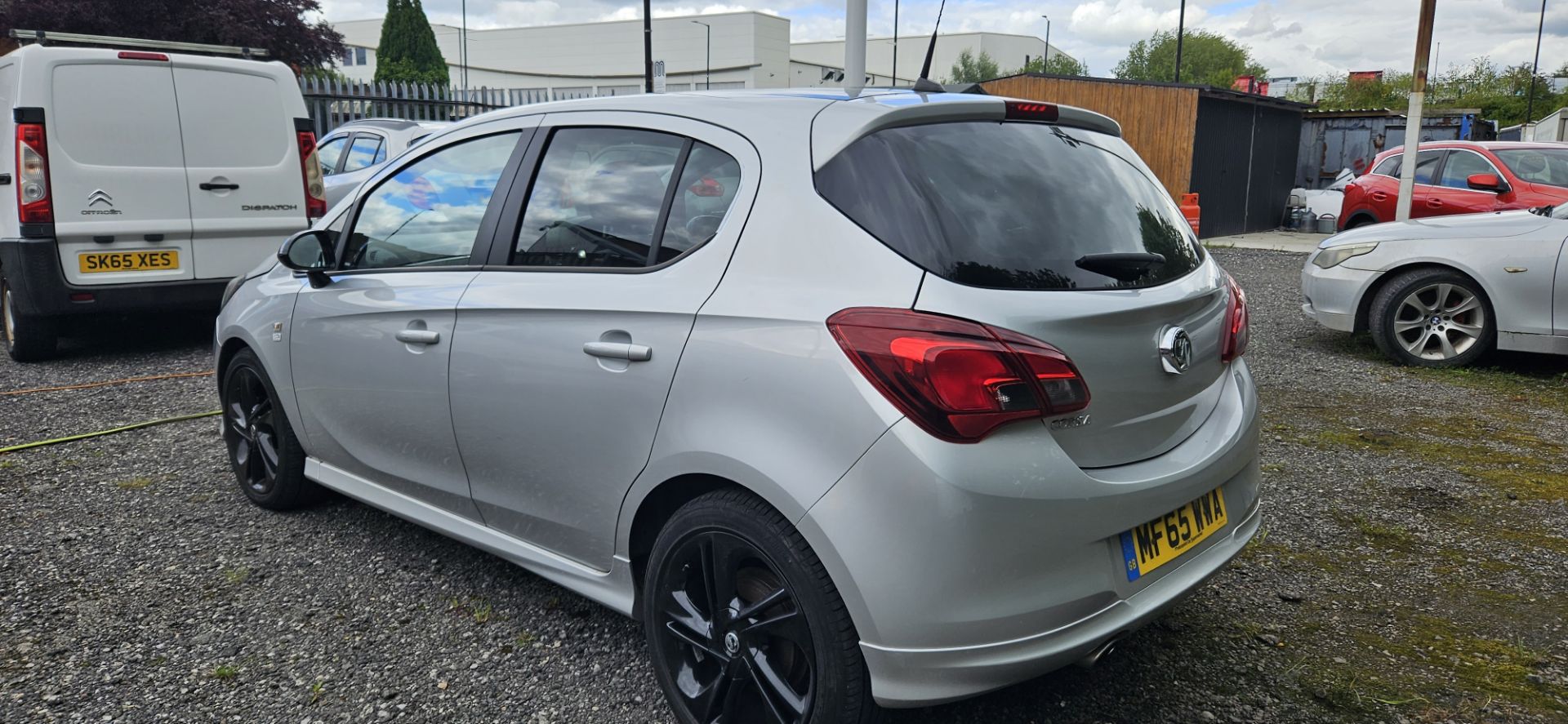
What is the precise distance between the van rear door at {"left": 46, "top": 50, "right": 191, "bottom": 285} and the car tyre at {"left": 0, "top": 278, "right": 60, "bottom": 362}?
626mm

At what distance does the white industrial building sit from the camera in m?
86.6

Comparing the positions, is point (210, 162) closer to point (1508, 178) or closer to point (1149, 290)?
point (1149, 290)

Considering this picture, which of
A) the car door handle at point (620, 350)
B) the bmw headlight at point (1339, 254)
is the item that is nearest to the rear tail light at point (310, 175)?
the car door handle at point (620, 350)

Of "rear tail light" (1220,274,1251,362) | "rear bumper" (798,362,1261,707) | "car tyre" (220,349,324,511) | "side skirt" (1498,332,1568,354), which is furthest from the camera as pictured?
"side skirt" (1498,332,1568,354)

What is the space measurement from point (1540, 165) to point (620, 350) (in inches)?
515

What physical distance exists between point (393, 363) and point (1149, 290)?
7.45 feet

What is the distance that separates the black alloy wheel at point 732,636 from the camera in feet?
7.54

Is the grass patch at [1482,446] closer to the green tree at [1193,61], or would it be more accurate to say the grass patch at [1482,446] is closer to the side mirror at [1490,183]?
the side mirror at [1490,183]

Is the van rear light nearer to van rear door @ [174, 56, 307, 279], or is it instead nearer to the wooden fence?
van rear door @ [174, 56, 307, 279]

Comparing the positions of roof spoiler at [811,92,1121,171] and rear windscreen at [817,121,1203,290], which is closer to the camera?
rear windscreen at [817,121,1203,290]

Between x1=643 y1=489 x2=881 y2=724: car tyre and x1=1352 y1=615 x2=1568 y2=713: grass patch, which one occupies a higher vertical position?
x1=643 y1=489 x2=881 y2=724: car tyre

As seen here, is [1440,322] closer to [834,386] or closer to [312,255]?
[834,386]

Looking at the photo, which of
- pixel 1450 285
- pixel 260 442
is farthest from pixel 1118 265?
pixel 1450 285

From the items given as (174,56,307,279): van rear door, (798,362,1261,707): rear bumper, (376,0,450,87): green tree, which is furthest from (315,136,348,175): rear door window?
(376,0,450,87): green tree
